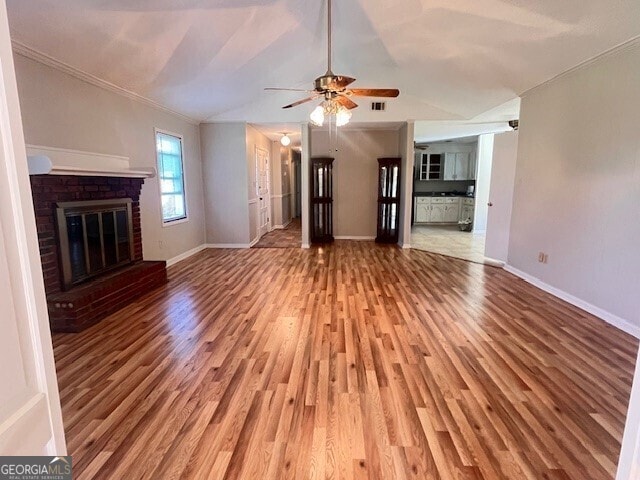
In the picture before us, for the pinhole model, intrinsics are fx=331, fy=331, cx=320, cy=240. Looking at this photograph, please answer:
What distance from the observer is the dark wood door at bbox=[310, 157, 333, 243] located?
7.12m

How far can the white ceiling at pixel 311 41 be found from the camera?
279cm

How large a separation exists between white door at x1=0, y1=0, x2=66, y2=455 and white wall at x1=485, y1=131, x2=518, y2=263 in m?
5.40

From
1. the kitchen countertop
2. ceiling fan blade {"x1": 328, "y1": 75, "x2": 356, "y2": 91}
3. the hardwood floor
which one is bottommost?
the hardwood floor

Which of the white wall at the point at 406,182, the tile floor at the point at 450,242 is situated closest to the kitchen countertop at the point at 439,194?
the tile floor at the point at 450,242

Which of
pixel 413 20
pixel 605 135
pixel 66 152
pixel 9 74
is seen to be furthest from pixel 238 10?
pixel 605 135

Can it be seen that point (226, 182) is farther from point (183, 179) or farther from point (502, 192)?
point (502, 192)

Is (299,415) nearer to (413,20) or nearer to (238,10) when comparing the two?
(238,10)

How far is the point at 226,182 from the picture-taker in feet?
21.2

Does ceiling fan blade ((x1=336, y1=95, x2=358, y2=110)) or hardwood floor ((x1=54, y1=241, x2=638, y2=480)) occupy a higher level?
ceiling fan blade ((x1=336, y1=95, x2=358, y2=110))

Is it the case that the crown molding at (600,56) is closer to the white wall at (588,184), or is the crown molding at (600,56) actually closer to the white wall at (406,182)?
the white wall at (588,184)

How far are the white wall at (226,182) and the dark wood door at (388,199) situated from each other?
282cm

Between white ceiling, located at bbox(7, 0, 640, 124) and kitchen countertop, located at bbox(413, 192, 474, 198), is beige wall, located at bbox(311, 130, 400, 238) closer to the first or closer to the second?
white ceiling, located at bbox(7, 0, 640, 124)

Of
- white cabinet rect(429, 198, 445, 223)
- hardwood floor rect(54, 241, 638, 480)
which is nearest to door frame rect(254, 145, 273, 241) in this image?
hardwood floor rect(54, 241, 638, 480)

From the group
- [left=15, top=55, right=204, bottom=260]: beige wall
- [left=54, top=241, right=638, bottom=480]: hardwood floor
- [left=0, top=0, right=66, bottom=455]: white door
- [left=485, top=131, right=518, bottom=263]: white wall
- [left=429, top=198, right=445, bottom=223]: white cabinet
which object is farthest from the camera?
[left=429, top=198, right=445, bottom=223]: white cabinet
